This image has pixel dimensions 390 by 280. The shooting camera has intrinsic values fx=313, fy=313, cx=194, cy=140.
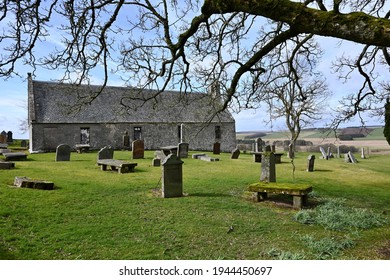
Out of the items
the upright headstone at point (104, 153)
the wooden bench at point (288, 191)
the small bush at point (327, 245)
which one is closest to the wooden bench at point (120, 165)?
the upright headstone at point (104, 153)

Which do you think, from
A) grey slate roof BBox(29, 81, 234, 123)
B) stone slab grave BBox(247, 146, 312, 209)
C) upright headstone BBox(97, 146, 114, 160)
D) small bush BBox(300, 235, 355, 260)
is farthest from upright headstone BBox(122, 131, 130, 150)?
small bush BBox(300, 235, 355, 260)

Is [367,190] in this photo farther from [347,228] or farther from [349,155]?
[349,155]

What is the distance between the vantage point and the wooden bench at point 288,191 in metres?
9.67

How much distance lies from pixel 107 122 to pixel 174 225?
2455 centimetres

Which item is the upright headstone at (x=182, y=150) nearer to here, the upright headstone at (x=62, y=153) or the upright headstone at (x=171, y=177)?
the upright headstone at (x=62, y=153)

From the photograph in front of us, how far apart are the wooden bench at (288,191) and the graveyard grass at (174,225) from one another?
0.34 meters

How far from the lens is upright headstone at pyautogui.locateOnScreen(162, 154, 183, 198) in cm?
1050

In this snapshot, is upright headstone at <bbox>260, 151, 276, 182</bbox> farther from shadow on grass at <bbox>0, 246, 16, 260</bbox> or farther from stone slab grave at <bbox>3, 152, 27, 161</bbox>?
stone slab grave at <bbox>3, 152, 27, 161</bbox>

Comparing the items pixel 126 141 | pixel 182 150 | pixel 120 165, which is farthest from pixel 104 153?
pixel 126 141

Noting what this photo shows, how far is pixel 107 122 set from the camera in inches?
1201

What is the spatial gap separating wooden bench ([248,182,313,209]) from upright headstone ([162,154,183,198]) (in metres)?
2.49

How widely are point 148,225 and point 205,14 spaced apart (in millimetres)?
5259

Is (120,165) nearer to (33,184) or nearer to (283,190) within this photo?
(33,184)

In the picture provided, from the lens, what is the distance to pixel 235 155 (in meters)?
25.8
